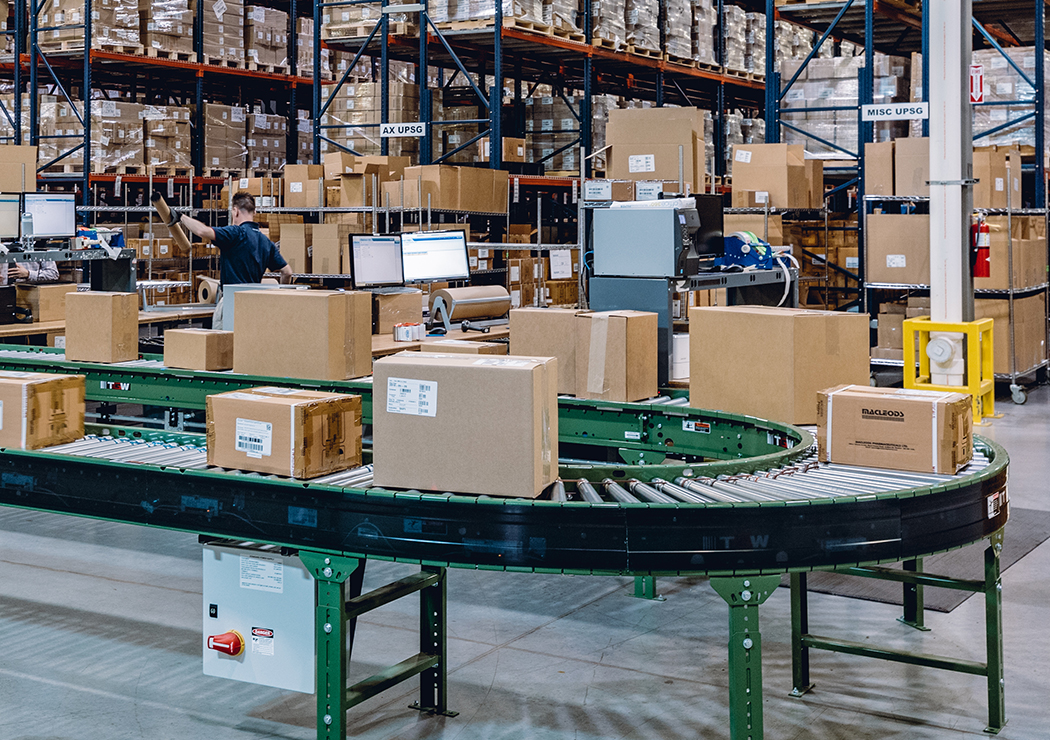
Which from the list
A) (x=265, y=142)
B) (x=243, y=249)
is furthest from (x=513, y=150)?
(x=243, y=249)

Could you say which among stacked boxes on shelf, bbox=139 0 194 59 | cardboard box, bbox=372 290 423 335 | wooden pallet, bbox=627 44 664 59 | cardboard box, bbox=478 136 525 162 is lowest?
cardboard box, bbox=372 290 423 335

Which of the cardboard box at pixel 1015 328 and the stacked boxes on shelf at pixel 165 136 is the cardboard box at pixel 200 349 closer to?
the cardboard box at pixel 1015 328

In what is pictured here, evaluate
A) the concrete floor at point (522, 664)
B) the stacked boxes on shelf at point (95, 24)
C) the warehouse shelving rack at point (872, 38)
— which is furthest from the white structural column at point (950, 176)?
the stacked boxes on shelf at point (95, 24)

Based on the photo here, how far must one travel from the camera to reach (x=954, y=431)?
11.1 feet

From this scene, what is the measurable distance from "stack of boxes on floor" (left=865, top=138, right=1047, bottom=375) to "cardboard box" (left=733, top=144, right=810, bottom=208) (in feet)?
2.33

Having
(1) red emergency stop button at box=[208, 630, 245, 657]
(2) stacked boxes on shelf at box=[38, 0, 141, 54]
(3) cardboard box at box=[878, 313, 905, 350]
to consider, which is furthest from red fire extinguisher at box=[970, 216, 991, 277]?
(2) stacked boxes on shelf at box=[38, 0, 141, 54]

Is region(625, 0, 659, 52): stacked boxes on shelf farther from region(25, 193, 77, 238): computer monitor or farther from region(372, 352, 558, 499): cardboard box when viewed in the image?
region(372, 352, 558, 499): cardboard box

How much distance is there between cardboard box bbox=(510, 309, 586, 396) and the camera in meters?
5.05

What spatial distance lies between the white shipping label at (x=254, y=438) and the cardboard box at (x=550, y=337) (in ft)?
6.04

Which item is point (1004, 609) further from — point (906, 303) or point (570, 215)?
point (570, 215)

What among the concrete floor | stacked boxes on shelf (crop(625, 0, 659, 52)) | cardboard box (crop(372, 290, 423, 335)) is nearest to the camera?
the concrete floor

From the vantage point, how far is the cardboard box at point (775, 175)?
36.5ft

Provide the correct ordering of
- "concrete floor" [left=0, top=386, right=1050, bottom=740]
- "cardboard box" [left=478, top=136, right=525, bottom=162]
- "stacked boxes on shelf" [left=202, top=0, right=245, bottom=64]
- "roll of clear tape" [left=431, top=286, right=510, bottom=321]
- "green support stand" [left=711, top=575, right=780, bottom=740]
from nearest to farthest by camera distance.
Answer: "green support stand" [left=711, top=575, right=780, bottom=740], "concrete floor" [left=0, top=386, right=1050, bottom=740], "roll of clear tape" [left=431, top=286, right=510, bottom=321], "cardboard box" [left=478, top=136, right=525, bottom=162], "stacked boxes on shelf" [left=202, top=0, right=245, bottom=64]

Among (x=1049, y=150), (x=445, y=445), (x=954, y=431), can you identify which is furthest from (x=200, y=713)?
(x=1049, y=150)
